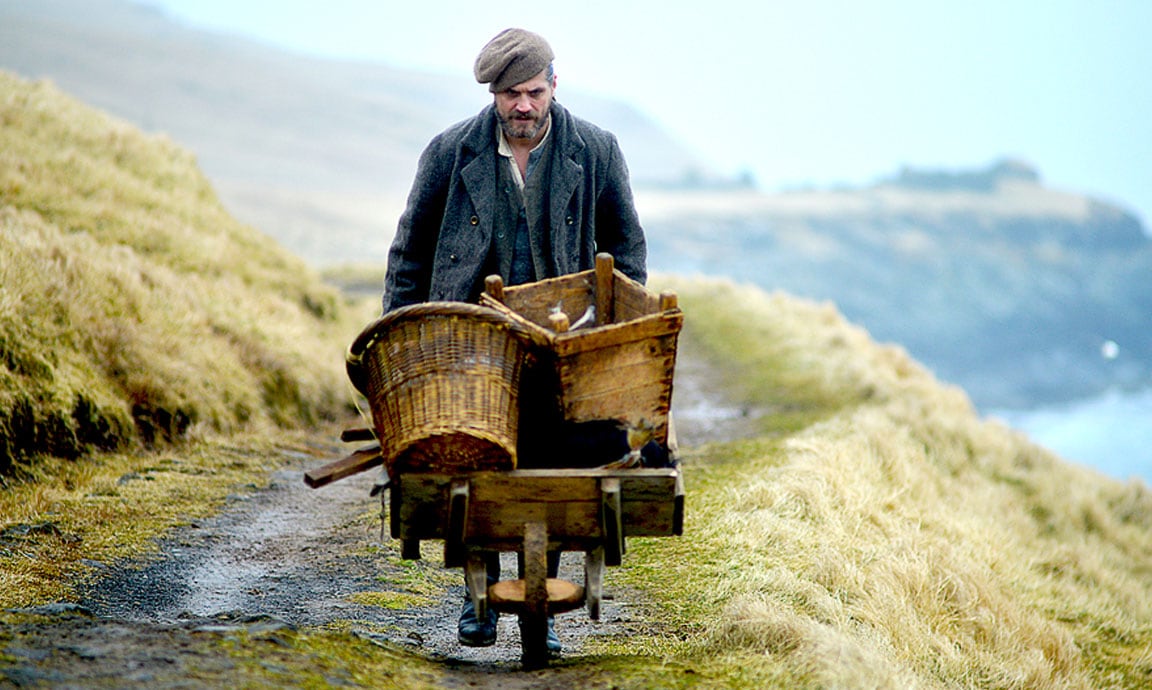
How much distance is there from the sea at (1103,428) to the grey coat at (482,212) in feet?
209

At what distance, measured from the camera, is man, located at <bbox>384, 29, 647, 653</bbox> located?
5.17m

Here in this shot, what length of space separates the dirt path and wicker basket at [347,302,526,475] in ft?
3.11

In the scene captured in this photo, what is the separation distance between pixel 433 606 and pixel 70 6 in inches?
7928

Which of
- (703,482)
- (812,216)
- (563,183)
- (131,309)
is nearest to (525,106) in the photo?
(563,183)

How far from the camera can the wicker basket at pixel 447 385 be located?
13.3ft

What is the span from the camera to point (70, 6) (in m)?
183

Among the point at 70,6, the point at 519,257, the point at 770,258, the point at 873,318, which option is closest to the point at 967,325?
the point at 873,318

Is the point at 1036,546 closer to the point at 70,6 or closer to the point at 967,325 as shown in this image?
the point at 967,325

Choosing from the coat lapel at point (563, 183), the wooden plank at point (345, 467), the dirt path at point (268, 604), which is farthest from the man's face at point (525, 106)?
the dirt path at point (268, 604)

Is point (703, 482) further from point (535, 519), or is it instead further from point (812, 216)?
point (812, 216)

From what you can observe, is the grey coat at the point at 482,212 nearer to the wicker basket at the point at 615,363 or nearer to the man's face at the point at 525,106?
the man's face at the point at 525,106

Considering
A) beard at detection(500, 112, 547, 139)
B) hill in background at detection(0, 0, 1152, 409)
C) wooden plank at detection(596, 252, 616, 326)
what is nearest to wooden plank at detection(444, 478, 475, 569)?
wooden plank at detection(596, 252, 616, 326)

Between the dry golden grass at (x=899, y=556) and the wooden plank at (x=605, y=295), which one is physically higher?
the wooden plank at (x=605, y=295)

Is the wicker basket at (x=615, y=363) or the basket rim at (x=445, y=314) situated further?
the wicker basket at (x=615, y=363)
